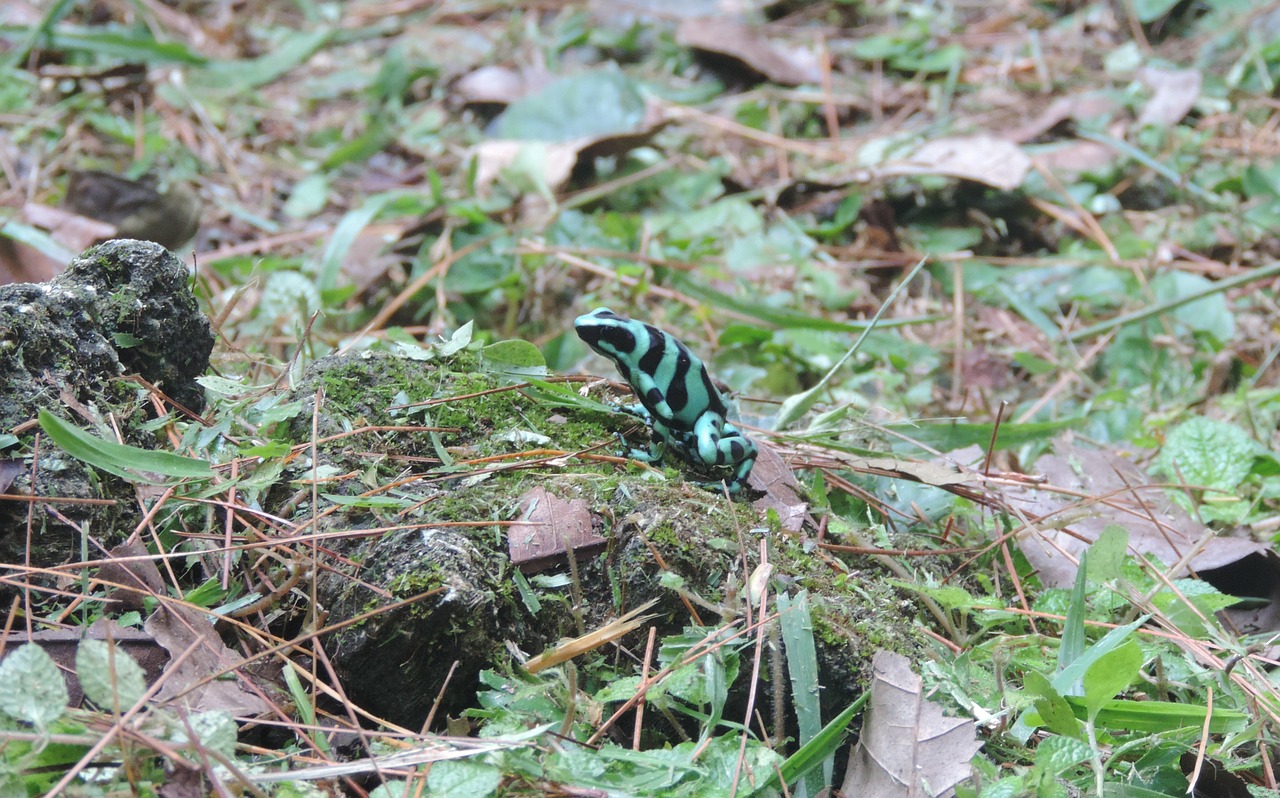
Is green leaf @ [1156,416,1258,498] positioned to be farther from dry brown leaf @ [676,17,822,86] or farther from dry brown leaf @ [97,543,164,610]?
dry brown leaf @ [676,17,822,86]

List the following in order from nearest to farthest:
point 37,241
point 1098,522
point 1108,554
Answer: point 1108,554 → point 1098,522 → point 37,241

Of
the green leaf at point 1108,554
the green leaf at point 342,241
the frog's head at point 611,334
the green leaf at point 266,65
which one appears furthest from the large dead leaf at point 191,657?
the green leaf at point 266,65

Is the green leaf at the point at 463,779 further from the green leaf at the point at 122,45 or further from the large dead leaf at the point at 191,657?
the green leaf at the point at 122,45

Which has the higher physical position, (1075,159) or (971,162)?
(971,162)

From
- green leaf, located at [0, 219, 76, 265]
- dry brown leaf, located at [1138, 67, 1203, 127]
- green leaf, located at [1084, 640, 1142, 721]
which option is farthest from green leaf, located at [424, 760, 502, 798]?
dry brown leaf, located at [1138, 67, 1203, 127]

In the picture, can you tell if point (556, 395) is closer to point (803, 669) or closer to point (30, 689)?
point (803, 669)

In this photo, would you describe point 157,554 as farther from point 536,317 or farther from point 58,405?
point 536,317

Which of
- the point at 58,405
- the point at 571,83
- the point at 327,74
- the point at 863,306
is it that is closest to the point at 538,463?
the point at 58,405

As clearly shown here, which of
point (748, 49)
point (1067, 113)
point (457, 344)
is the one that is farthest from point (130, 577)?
point (748, 49)
